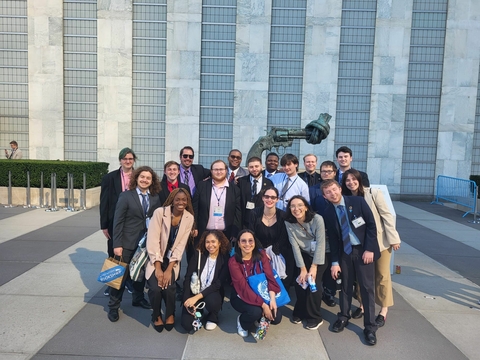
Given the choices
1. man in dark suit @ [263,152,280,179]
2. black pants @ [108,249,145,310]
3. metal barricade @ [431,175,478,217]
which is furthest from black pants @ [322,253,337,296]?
metal barricade @ [431,175,478,217]

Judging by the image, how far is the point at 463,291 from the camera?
5410 mm

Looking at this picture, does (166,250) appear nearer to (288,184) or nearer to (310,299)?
(310,299)

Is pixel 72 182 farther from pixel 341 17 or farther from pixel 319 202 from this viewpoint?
pixel 341 17

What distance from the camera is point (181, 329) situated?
4012 millimetres

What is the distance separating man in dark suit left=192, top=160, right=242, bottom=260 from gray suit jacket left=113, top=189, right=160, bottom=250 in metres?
0.66

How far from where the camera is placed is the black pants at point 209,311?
12.8 ft

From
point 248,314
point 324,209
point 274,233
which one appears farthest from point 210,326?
point 324,209

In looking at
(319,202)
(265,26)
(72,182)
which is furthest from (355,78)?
(319,202)

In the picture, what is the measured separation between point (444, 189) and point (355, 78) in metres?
5.96

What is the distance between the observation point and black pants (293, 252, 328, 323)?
4.16m

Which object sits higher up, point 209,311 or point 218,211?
point 218,211

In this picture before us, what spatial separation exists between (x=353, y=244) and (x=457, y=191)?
12863mm

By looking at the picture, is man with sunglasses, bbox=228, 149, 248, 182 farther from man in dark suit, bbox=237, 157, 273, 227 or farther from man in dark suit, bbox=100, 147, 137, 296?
man in dark suit, bbox=100, 147, 137, 296

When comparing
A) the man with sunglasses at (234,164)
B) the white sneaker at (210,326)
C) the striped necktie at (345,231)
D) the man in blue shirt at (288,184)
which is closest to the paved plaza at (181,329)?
the white sneaker at (210,326)
